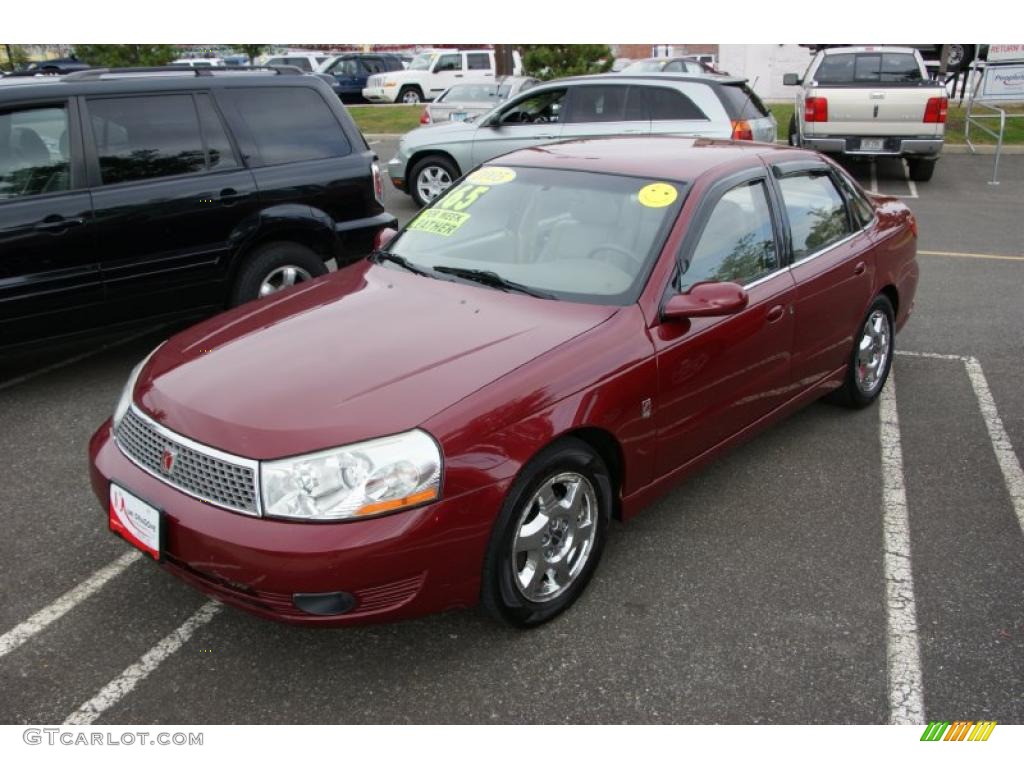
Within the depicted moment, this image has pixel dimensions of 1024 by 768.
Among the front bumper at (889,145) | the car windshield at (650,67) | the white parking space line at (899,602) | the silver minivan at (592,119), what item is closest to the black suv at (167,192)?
the silver minivan at (592,119)

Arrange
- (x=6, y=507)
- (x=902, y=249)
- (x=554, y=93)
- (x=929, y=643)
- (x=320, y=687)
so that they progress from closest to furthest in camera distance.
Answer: (x=320, y=687) < (x=929, y=643) < (x=6, y=507) < (x=902, y=249) < (x=554, y=93)

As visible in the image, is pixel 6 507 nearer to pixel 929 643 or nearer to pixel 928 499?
pixel 929 643

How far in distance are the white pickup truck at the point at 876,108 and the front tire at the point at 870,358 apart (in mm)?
7814

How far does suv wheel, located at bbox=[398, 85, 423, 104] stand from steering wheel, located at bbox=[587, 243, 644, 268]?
78.8 ft

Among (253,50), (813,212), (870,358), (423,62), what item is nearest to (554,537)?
(813,212)

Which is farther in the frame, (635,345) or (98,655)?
(635,345)

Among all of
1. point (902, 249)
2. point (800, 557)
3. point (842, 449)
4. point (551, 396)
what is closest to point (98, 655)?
point (551, 396)

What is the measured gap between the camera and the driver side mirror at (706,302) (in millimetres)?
3377

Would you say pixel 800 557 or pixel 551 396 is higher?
pixel 551 396

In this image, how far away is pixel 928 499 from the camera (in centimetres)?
414

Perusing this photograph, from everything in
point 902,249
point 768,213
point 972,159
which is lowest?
point 972,159

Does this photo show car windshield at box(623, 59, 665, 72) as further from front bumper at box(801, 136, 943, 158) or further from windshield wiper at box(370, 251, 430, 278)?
windshield wiper at box(370, 251, 430, 278)

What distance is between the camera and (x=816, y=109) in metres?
12.1

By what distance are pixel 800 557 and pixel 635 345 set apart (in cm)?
114
